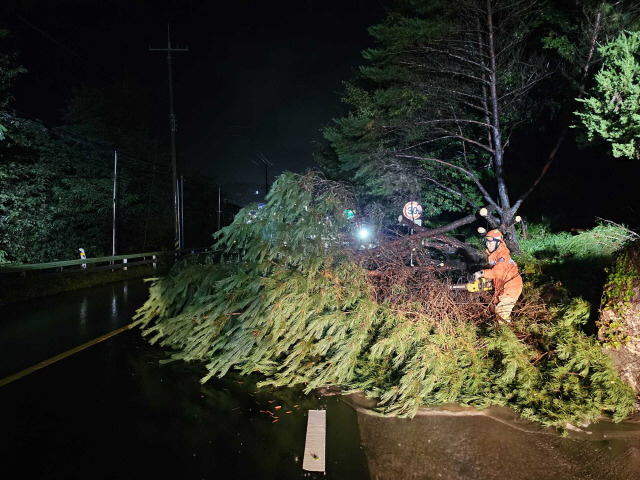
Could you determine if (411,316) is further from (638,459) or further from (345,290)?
(638,459)

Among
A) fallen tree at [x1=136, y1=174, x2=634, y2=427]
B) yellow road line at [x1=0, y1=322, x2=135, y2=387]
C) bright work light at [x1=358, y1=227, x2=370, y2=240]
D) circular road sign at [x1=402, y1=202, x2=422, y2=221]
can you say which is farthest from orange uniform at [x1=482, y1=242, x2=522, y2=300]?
yellow road line at [x1=0, y1=322, x2=135, y2=387]

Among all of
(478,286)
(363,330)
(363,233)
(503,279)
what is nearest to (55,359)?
(363,330)

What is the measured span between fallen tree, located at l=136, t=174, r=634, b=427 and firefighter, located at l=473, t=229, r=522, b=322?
0.26 metres

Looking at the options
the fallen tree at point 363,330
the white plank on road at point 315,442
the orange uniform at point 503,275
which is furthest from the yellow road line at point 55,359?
the orange uniform at point 503,275

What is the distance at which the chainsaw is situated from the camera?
17.6ft

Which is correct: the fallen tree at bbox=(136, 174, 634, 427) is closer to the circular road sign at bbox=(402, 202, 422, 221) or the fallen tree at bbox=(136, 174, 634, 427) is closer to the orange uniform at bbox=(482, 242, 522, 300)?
the orange uniform at bbox=(482, 242, 522, 300)

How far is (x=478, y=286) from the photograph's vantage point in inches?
213

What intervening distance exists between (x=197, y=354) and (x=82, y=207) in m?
20.4

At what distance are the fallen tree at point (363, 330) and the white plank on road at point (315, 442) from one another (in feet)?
2.04

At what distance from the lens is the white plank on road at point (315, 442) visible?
3272 mm

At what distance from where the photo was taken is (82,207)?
72.8 feet

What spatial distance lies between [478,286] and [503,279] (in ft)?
1.07

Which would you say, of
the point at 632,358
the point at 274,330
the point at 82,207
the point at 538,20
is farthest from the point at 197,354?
the point at 82,207

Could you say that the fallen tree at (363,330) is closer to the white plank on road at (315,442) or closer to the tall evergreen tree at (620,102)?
the white plank on road at (315,442)
